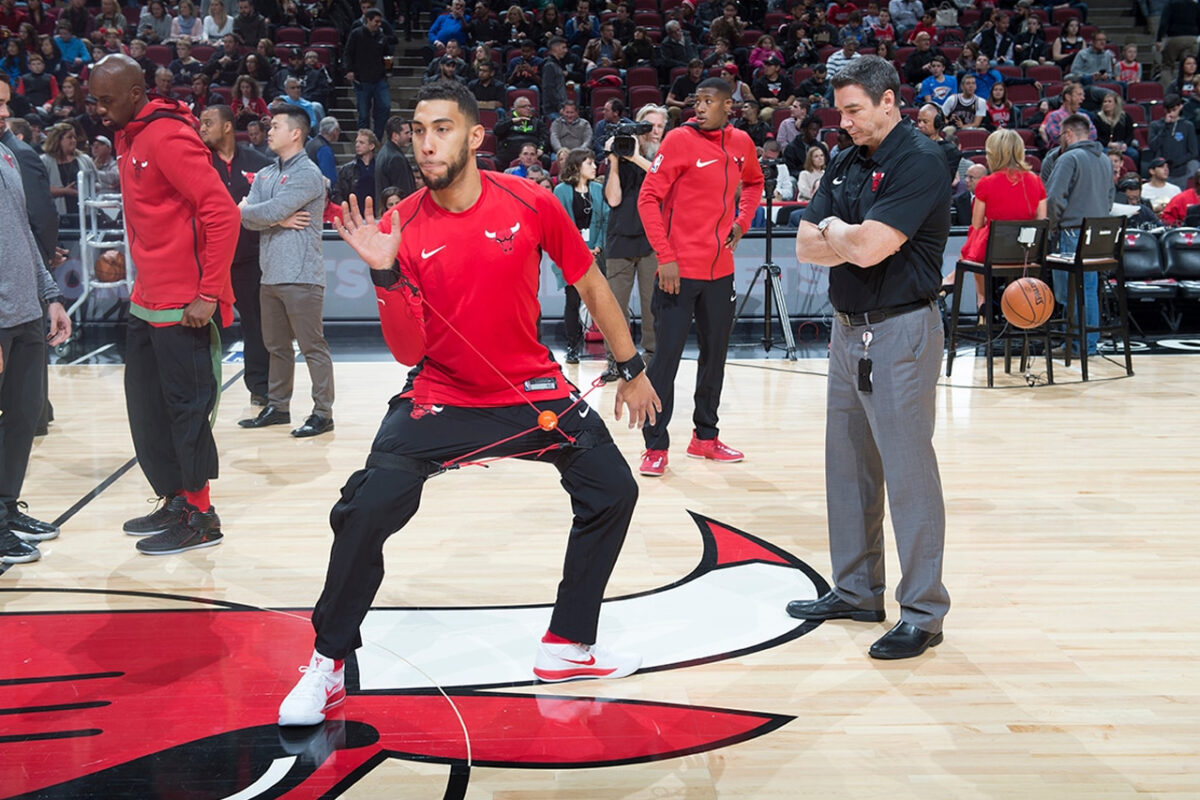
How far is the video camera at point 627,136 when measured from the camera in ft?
21.6

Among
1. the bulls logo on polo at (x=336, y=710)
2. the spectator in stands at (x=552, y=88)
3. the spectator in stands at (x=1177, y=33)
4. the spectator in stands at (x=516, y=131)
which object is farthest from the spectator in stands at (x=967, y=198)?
the bulls logo on polo at (x=336, y=710)

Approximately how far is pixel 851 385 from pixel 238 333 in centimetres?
796

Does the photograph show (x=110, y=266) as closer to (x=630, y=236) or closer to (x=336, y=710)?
(x=630, y=236)

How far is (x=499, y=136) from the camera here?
13.2 m

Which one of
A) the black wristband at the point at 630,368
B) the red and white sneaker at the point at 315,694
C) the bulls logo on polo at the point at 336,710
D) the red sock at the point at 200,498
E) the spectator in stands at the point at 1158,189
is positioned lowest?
the bulls logo on polo at the point at 336,710

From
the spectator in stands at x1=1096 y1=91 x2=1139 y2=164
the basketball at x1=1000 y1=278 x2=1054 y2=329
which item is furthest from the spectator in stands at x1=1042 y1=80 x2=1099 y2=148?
the basketball at x1=1000 y1=278 x2=1054 y2=329

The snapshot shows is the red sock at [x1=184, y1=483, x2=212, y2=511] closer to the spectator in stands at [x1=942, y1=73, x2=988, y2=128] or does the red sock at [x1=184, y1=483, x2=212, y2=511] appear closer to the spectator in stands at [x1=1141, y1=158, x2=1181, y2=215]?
the spectator in stands at [x1=1141, y1=158, x2=1181, y2=215]

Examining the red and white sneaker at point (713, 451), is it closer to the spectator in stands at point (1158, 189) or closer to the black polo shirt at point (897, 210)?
the black polo shirt at point (897, 210)

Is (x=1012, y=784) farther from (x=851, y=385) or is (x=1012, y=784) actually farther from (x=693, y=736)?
(x=851, y=385)

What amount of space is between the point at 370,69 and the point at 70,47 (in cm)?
403

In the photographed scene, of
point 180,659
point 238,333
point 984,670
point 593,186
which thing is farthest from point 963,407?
point 238,333

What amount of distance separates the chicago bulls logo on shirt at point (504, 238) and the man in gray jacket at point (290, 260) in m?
3.74

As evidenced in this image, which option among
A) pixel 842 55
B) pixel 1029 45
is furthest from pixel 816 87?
pixel 1029 45

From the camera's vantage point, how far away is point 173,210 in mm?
4723
